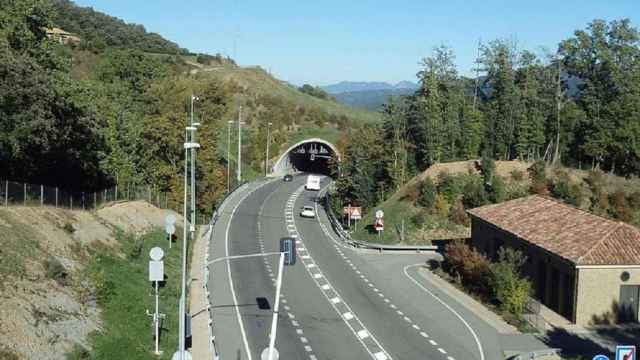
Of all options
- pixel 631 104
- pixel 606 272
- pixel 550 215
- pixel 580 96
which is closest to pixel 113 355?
pixel 606 272

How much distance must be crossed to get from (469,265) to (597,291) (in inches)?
339

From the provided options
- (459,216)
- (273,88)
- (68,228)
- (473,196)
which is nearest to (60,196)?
(68,228)

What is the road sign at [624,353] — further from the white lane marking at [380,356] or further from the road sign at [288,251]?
the white lane marking at [380,356]

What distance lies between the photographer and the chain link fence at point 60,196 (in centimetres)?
3856

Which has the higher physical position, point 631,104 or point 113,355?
point 631,104

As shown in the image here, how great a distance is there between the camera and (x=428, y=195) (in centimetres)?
6556

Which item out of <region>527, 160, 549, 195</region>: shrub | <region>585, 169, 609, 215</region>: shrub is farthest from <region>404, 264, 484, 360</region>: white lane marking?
<region>585, 169, 609, 215</region>: shrub

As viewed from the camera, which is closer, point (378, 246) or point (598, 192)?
point (378, 246)

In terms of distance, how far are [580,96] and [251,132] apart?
56048mm

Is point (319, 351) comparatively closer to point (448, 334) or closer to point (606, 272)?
point (448, 334)

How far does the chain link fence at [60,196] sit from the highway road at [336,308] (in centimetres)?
733

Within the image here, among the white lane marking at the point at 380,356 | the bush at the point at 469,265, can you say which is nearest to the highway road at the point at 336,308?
the white lane marking at the point at 380,356

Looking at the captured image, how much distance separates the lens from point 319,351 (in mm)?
33250

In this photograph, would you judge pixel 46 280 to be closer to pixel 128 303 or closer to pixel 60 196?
pixel 128 303
